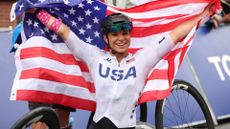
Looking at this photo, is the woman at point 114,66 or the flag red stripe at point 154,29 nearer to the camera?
the woman at point 114,66

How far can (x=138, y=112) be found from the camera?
508cm

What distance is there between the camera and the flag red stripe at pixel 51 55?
12.9ft

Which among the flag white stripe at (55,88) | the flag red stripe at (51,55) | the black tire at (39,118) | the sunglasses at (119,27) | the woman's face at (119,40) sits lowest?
the black tire at (39,118)

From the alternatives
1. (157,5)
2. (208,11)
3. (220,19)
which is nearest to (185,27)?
Result: (208,11)

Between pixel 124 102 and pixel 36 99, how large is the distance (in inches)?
24.2

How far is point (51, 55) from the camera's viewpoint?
4.01 m

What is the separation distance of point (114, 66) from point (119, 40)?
0.20 meters

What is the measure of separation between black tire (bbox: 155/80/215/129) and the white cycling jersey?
0.87 meters

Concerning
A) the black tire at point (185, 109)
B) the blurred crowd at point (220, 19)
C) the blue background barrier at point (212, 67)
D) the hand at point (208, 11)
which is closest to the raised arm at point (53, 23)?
the hand at point (208, 11)

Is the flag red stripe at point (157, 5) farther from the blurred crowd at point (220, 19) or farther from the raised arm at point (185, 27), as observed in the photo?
the blurred crowd at point (220, 19)

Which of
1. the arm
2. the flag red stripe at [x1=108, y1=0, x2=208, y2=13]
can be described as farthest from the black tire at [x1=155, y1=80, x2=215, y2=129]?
the arm

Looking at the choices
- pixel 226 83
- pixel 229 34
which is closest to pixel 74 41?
pixel 226 83

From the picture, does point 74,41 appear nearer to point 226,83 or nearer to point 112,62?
point 112,62

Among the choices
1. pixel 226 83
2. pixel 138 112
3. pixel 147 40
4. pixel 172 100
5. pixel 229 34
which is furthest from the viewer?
pixel 229 34
